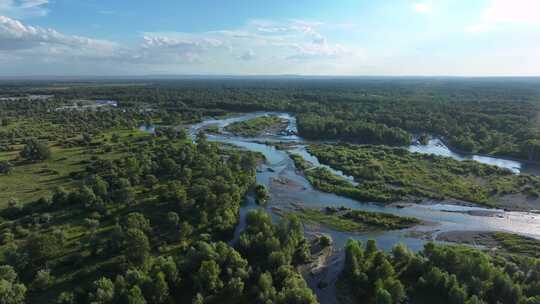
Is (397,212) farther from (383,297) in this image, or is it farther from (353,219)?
(383,297)

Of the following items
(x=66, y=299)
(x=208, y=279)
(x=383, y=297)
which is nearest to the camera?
(x=383, y=297)

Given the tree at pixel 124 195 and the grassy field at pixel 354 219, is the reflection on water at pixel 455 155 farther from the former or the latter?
the tree at pixel 124 195

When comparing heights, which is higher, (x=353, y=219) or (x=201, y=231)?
(x=201, y=231)

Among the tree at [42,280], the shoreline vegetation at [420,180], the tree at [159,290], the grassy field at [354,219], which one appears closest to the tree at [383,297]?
the grassy field at [354,219]

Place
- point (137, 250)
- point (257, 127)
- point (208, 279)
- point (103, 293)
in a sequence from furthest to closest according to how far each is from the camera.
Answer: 1. point (257, 127)
2. point (137, 250)
3. point (208, 279)
4. point (103, 293)

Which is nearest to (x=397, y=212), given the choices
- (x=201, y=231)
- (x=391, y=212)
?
(x=391, y=212)

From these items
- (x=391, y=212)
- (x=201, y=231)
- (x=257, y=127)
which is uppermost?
(x=257, y=127)
